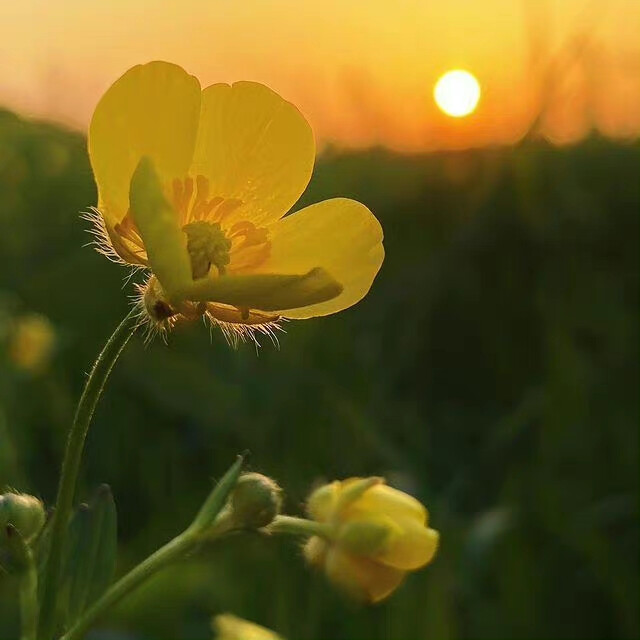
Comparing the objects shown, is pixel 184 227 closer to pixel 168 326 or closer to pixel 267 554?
pixel 168 326

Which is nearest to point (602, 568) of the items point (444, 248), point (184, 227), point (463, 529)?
point (463, 529)

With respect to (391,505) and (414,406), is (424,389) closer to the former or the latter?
(414,406)

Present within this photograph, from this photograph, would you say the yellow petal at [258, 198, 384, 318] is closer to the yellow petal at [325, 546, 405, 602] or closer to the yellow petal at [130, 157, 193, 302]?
the yellow petal at [130, 157, 193, 302]

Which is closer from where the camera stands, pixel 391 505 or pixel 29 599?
pixel 29 599

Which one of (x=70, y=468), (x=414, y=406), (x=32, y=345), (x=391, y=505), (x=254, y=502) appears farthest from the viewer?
(x=414, y=406)

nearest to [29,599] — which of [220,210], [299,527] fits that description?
[299,527]

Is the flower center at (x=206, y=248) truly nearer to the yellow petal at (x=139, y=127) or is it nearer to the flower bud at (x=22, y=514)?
the yellow petal at (x=139, y=127)

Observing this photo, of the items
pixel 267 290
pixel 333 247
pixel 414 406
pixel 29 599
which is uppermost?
pixel 414 406
